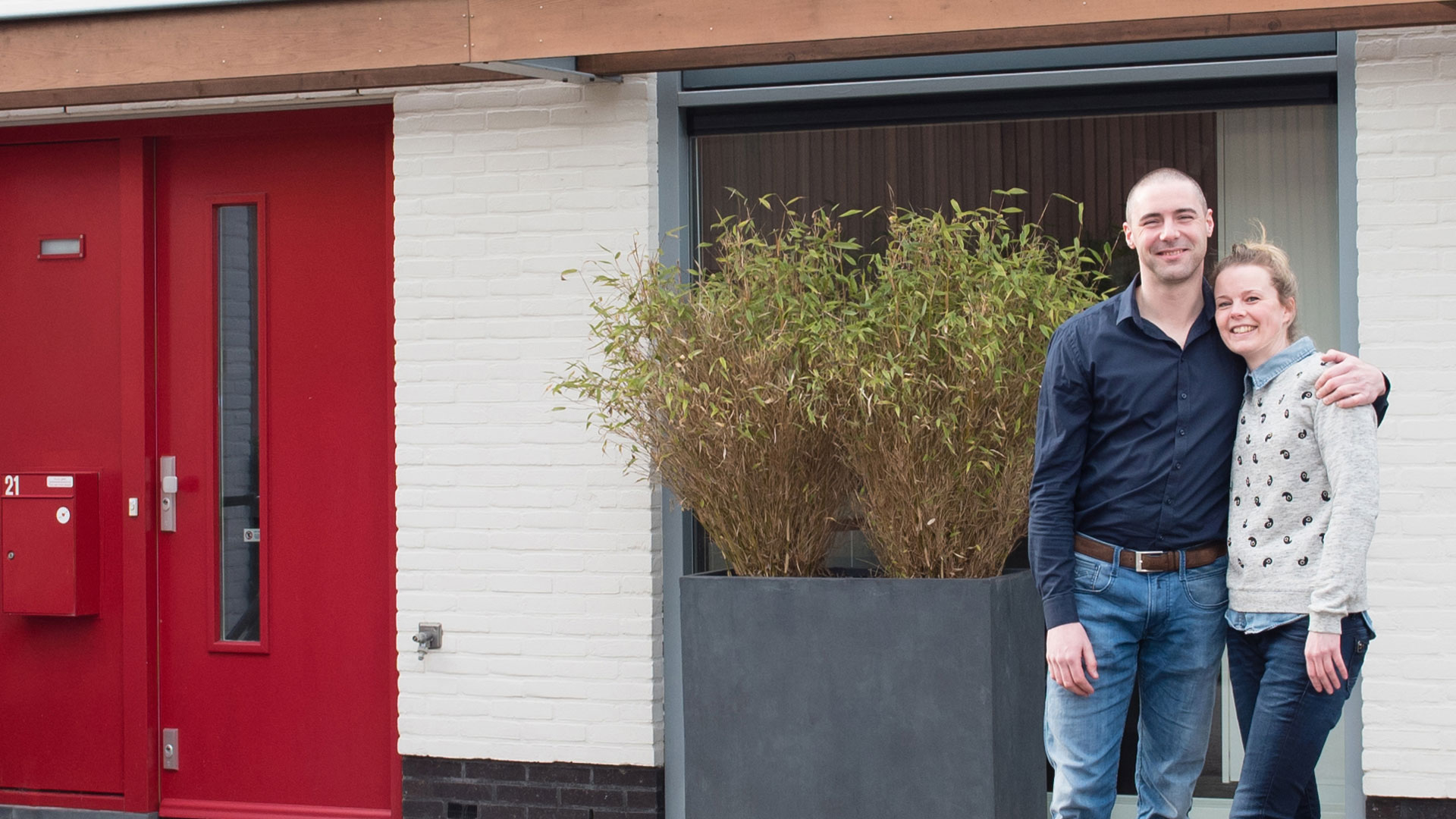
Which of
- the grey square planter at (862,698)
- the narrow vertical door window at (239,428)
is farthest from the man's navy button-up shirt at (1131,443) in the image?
the narrow vertical door window at (239,428)

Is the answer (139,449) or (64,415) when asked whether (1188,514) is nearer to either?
(139,449)

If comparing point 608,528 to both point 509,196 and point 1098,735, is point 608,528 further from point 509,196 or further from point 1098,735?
point 1098,735

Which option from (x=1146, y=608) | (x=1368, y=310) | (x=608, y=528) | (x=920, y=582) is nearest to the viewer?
(x=1146, y=608)

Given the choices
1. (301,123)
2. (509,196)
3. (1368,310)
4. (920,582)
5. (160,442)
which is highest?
(301,123)

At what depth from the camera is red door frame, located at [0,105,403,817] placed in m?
4.94

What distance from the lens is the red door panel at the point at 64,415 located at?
5.01 m

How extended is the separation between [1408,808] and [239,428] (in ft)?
12.5

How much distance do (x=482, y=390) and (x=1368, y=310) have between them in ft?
8.51

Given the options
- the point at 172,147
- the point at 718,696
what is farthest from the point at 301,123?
the point at 718,696

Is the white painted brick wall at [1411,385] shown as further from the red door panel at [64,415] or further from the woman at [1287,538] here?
the red door panel at [64,415]

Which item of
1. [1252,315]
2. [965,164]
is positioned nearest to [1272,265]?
[1252,315]

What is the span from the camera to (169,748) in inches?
197

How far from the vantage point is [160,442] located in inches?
197

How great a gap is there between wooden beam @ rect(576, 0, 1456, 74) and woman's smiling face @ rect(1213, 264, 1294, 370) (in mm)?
1160
